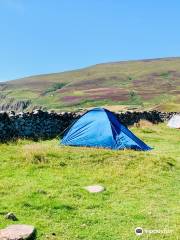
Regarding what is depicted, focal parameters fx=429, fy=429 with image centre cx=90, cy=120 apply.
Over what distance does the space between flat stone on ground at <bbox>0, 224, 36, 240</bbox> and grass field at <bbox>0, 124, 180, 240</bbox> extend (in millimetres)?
251

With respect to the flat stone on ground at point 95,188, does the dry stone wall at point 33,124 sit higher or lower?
higher

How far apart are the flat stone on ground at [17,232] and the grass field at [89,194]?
25cm

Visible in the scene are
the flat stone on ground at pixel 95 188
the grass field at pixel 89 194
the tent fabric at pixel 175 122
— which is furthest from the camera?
the tent fabric at pixel 175 122

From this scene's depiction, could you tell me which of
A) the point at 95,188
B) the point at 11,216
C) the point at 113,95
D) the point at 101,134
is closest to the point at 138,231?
the point at 11,216

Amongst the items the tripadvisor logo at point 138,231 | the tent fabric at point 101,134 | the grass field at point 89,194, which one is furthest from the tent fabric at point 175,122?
the tripadvisor logo at point 138,231

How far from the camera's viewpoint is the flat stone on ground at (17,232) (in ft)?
28.5

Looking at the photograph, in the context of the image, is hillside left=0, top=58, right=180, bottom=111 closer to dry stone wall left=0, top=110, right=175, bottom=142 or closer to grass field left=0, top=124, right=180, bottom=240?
dry stone wall left=0, top=110, right=175, bottom=142

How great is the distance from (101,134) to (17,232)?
531 inches

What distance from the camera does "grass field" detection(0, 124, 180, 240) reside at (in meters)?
9.88

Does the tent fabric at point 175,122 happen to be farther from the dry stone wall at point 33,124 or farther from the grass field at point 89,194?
the grass field at point 89,194

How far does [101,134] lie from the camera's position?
22.2m

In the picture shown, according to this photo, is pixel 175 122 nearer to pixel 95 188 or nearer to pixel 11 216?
pixel 95 188

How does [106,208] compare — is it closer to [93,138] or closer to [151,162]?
[151,162]

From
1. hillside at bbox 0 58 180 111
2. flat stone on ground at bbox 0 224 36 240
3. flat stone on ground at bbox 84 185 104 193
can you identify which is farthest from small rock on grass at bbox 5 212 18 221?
hillside at bbox 0 58 180 111
